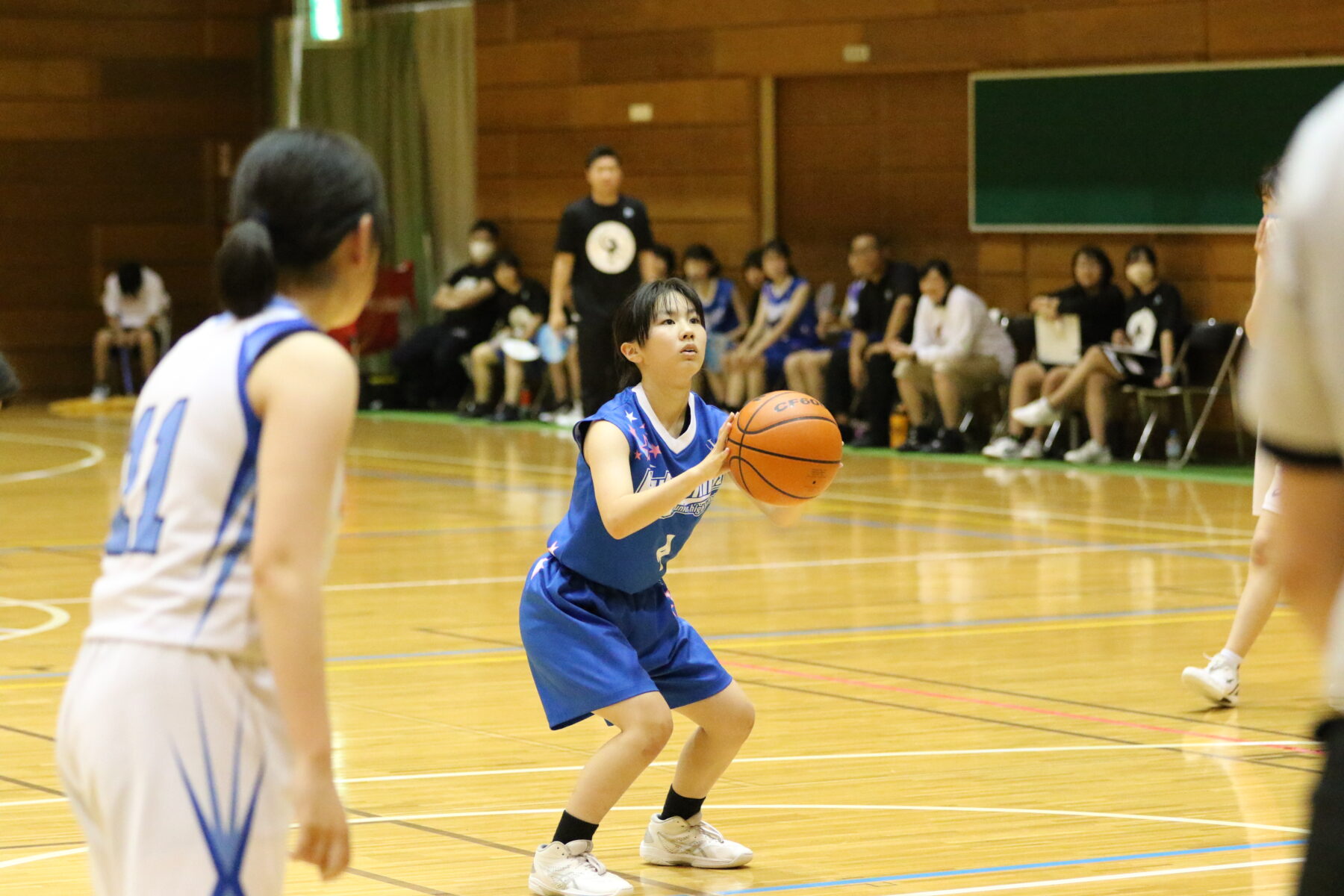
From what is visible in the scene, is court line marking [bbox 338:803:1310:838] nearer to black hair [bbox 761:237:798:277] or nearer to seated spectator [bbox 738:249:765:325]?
black hair [bbox 761:237:798:277]

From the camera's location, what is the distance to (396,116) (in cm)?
1961

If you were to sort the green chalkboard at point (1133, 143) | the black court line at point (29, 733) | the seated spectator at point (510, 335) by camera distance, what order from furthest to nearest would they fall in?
the seated spectator at point (510, 335) < the green chalkboard at point (1133, 143) < the black court line at point (29, 733)

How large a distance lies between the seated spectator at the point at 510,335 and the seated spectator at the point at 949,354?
368 cm

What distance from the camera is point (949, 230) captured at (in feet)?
49.3

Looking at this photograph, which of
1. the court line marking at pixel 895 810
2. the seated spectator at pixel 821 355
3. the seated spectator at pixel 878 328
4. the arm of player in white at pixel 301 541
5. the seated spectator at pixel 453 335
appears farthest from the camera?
the seated spectator at pixel 453 335

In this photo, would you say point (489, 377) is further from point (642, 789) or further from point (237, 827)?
point (237, 827)

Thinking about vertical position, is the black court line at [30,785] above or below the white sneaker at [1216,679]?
below

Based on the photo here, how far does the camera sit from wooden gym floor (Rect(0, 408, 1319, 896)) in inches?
170

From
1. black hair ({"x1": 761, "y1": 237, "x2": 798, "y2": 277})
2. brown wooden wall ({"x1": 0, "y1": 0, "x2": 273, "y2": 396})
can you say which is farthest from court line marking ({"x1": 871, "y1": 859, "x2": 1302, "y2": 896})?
A: brown wooden wall ({"x1": 0, "y1": 0, "x2": 273, "y2": 396})

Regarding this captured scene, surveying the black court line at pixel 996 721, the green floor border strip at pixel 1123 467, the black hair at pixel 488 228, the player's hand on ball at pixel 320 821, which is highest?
the black hair at pixel 488 228

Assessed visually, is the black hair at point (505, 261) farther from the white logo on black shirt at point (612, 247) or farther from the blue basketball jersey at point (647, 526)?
the blue basketball jersey at point (647, 526)

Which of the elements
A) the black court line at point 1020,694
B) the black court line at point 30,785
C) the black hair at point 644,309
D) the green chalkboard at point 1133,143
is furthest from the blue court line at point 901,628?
the green chalkboard at point 1133,143

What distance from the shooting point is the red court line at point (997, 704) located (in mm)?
5570

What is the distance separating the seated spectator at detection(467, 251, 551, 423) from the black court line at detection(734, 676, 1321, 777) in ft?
33.1
